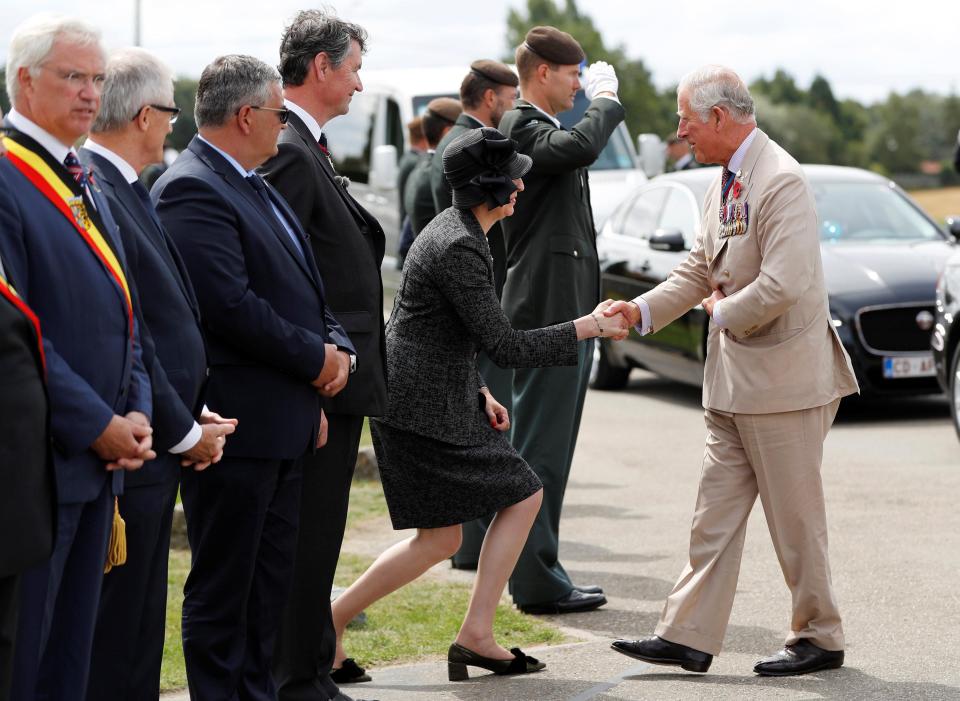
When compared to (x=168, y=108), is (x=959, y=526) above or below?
below

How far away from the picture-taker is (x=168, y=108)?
399cm

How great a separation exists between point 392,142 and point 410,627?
12.2 metres

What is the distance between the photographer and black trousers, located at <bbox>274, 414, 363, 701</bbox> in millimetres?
4777

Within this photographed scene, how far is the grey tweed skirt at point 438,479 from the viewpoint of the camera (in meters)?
5.14

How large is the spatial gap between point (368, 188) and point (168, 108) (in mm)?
14034

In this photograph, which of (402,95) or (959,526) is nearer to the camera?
(959,526)

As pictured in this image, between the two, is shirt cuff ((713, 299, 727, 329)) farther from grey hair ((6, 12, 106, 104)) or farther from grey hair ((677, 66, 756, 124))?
grey hair ((6, 12, 106, 104))

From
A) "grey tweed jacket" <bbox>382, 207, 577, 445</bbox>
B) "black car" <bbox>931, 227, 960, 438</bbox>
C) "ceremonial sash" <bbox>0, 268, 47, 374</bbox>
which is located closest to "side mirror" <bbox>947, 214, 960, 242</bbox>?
"black car" <bbox>931, 227, 960, 438</bbox>

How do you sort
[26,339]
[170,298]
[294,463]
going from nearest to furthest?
[26,339] < [170,298] < [294,463]

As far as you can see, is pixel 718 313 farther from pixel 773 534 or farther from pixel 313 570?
pixel 313 570

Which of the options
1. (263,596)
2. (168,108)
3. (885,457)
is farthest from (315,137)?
(885,457)

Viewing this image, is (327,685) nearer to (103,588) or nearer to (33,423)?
(103,588)

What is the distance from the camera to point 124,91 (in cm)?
393

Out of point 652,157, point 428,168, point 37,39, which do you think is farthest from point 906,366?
point 37,39
